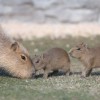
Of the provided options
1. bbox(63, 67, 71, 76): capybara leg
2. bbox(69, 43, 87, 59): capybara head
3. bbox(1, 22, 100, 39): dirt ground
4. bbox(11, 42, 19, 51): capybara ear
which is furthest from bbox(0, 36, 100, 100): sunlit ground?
bbox(1, 22, 100, 39): dirt ground

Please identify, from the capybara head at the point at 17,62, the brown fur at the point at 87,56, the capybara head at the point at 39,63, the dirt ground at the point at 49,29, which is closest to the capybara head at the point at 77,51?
the brown fur at the point at 87,56

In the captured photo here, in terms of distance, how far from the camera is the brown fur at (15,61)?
404 inches

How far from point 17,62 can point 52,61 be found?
3.06 ft

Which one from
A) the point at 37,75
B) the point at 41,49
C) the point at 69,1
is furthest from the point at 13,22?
the point at 37,75

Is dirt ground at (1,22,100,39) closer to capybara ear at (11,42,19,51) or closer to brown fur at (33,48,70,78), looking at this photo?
brown fur at (33,48,70,78)

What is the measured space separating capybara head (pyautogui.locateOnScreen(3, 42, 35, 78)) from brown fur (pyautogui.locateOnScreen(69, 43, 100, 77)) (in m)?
1.18

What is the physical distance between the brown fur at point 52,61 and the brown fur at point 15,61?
580 millimetres

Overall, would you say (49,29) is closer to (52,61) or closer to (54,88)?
(52,61)

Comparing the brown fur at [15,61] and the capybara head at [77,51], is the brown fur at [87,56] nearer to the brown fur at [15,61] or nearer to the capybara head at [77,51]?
the capybara head at [77,51]

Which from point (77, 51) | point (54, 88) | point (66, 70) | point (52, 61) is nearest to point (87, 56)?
point (77, 51)

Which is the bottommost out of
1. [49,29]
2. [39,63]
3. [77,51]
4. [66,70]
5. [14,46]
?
[49,29]

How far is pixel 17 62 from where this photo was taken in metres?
10.3

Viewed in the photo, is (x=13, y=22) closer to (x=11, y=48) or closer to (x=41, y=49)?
(x=41, y=49)

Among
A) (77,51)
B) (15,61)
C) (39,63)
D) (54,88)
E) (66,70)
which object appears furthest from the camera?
(66,70)
